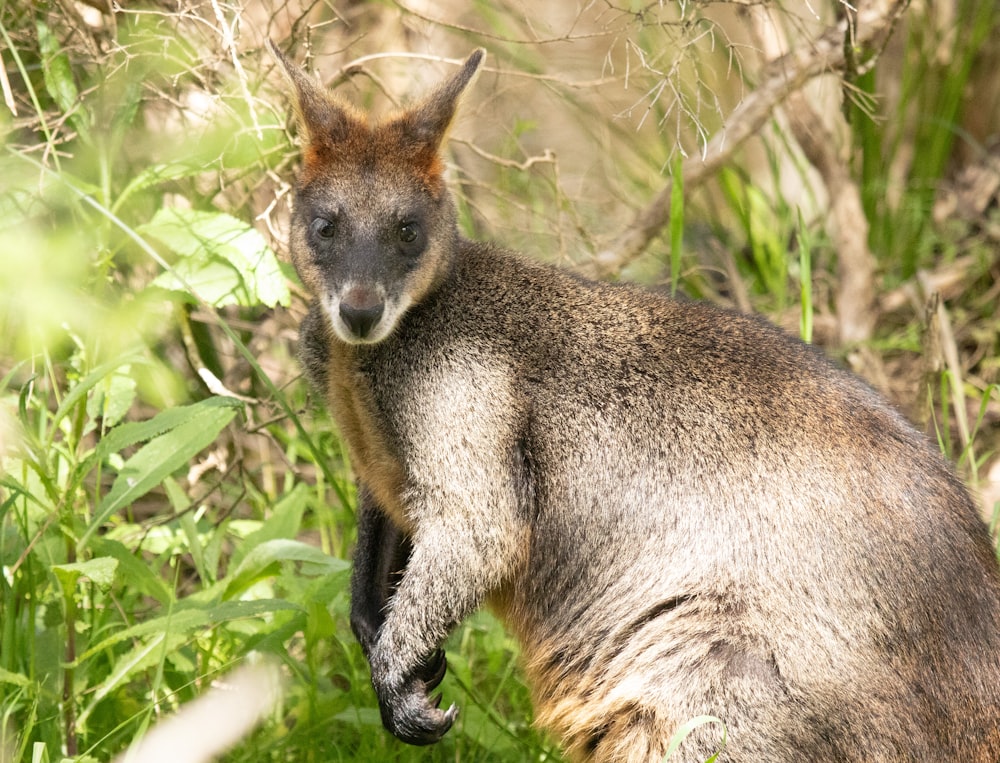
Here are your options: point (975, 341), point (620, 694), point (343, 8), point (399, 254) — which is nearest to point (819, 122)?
point (975, 341)

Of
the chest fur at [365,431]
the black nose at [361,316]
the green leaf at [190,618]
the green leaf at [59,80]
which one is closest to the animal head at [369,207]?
the black nose at [361,316]

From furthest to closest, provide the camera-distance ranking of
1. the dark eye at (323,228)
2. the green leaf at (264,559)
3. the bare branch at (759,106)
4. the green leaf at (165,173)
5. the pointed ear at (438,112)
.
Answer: the bare branch at (759,106) → the green leaf at (165,173) → the green leaf at (264,559) → the pointed ear at (438,112) → the dark eye at (323,228)

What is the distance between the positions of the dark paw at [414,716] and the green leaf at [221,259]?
1573 millimetres

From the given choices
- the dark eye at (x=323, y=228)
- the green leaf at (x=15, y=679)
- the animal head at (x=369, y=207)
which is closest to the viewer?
the green leaf at (x=15, y=679)

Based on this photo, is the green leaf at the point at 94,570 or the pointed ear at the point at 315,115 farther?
the pointed ear at the point at 315,115

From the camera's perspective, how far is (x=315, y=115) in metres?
4.31

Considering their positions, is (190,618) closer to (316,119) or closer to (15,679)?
(15,679)

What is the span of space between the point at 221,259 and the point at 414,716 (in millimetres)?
1910

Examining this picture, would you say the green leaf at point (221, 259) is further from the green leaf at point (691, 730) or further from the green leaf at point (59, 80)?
the green leaf at point (691, 730)

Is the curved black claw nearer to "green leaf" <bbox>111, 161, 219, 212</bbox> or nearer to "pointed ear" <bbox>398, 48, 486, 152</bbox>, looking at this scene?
"pointed ear" <bbox>398, 48, 486, 152</bbox>

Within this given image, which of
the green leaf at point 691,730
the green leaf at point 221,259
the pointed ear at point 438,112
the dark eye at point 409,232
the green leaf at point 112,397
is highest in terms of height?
the pointed ear at point 438,112

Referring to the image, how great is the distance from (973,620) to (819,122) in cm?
385

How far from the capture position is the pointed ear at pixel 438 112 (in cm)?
435

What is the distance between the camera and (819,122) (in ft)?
23.1
